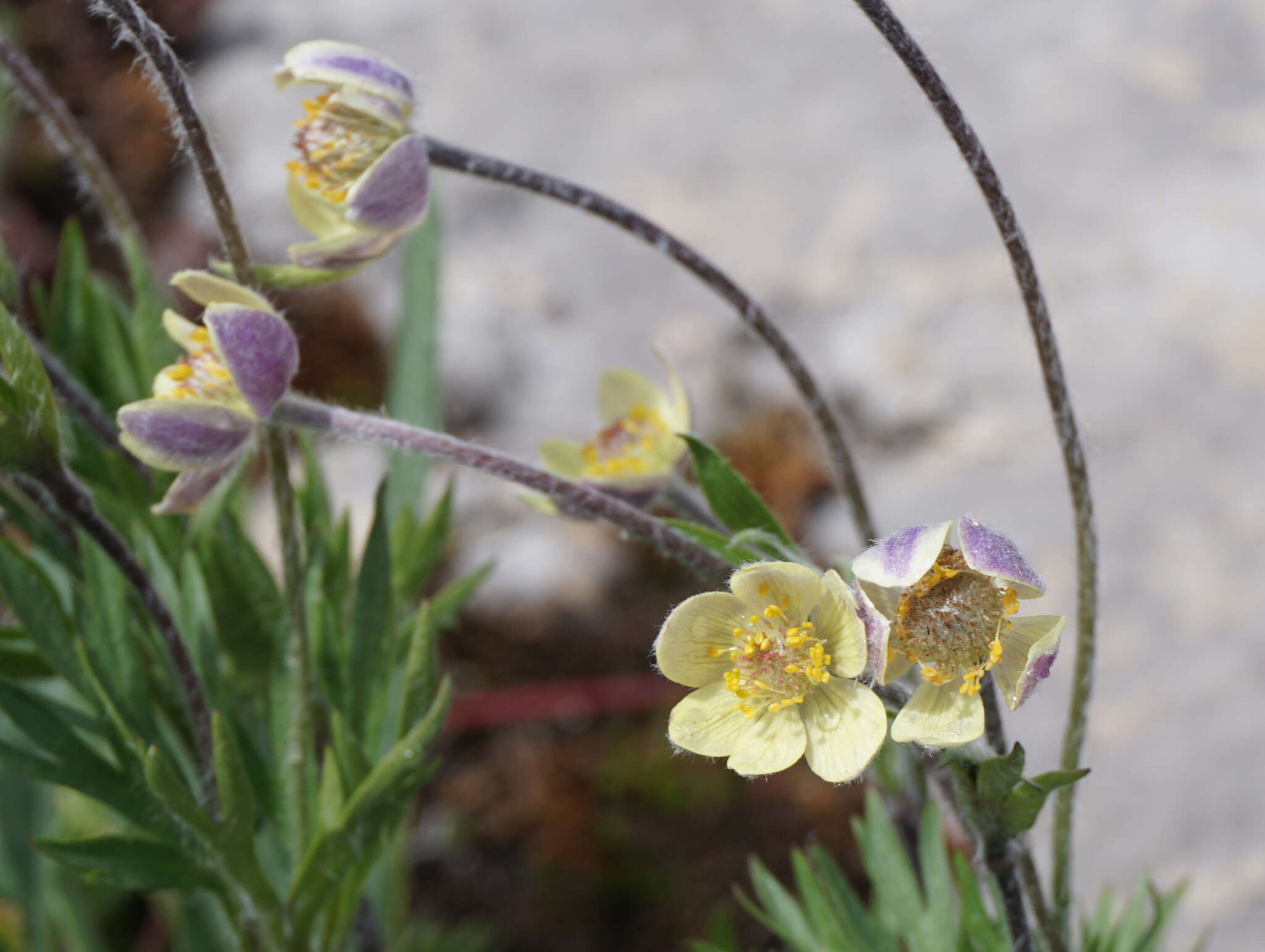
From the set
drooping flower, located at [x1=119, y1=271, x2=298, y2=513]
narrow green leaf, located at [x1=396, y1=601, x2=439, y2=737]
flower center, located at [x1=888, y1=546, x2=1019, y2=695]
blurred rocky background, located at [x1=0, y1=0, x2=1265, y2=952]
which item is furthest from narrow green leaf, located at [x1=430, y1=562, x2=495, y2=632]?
blurred rocky background, located at [x1=0, y1=0, x2=1265, y2=952]

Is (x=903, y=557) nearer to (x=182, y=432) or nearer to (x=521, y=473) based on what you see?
(x=521, y=473)

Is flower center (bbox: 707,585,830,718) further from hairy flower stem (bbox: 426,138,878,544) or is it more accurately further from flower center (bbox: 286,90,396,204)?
flower center (bbox: 286,90,396,204)

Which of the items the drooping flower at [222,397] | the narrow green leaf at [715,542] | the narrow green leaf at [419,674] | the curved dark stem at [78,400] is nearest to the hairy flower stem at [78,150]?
the curved dark stem at [78,400]

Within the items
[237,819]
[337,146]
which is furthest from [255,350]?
[237,819]

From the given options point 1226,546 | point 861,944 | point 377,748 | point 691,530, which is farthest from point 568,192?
point 1226,546

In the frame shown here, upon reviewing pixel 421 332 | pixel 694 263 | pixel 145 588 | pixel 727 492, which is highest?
pixel 421 332
